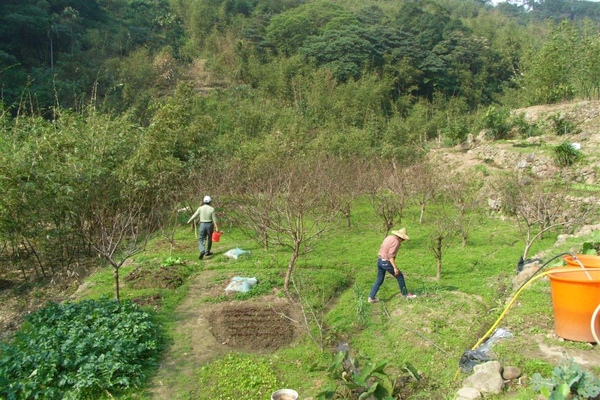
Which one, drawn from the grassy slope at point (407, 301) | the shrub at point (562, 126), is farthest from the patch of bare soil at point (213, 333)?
the shrub at point (562, 126)

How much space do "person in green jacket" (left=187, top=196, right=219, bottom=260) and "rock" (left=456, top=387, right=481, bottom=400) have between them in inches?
277

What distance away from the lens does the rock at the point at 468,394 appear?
4621mm

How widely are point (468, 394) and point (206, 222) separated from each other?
720 centimetres

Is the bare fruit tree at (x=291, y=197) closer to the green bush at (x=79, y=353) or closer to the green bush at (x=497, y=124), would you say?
the green bush at (x=79, y=353)

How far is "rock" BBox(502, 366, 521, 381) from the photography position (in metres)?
4.84

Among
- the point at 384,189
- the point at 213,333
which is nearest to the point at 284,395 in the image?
the point at 213,333

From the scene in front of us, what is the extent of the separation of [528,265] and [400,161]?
17.2 m

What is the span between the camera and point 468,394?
4664 mm

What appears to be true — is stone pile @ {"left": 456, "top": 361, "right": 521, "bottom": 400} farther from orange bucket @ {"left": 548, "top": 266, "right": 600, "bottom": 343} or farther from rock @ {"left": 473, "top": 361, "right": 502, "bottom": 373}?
orange bucket @ {"left": 548, "top": 266, "right": 600, "bottom": 343}

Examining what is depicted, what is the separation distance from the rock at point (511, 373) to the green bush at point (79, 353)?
418 cm

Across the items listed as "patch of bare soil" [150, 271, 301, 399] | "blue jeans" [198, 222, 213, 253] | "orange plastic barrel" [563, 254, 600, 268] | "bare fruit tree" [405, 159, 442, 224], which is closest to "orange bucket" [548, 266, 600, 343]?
"orange plastic barrel" [563, 254, 600, 268]

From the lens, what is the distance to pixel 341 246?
12352 mm

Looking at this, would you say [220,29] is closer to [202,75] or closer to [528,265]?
[202,75]

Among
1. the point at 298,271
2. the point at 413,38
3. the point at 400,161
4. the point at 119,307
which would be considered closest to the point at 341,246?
the point at 298,271
